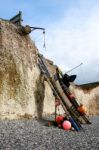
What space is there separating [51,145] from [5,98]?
501cm

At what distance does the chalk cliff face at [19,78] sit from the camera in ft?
46.9

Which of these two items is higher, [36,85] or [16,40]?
[16,40]

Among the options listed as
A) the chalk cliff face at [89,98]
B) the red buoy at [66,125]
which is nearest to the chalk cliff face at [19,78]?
the red buoy at [66,125]

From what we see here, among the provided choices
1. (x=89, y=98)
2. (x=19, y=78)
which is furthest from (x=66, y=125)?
(x=89, y=98)

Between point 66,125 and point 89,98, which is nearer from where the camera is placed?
point 66,125

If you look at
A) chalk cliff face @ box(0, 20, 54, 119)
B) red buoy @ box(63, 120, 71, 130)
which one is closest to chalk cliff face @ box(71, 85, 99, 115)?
chalk cliff face @ box(0, 20, 54, 119)

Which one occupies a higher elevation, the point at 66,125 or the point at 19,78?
the point at 19,78

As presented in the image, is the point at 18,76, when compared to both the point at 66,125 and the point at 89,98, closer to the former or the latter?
the point at 66,125

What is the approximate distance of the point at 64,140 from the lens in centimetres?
1075

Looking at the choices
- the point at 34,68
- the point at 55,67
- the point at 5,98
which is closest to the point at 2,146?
the point at 5,98

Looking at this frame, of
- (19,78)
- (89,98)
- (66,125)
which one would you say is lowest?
(66,125)

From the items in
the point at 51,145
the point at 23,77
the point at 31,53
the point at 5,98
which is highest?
the point at 31,53

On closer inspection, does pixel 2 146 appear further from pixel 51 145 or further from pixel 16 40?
pixel 16 40

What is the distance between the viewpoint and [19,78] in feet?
49.9
